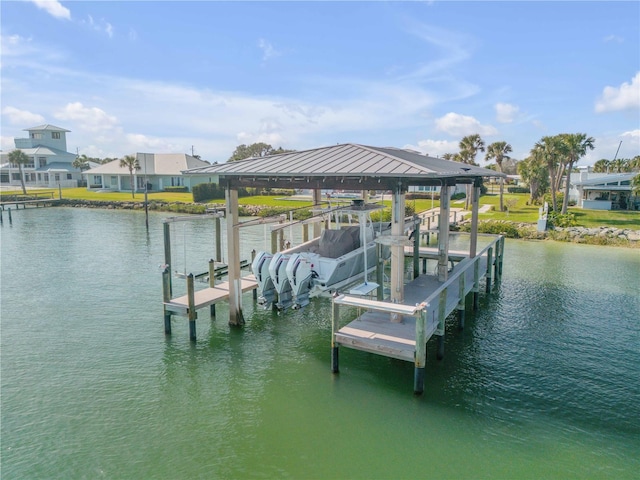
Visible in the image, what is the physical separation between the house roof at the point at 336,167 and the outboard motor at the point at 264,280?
2.30 meters

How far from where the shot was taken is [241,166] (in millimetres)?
13836

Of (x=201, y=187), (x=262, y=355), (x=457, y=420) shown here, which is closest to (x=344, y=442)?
(x=457, y=420)

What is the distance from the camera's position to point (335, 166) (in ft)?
39.9

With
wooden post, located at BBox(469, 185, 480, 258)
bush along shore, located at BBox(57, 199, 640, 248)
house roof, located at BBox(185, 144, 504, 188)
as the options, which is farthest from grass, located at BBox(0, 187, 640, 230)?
house roof, located at BBox(185, 144, 504, 188)

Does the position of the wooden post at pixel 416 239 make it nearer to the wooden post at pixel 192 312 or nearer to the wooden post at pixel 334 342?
the wooden post at pixel 334 342

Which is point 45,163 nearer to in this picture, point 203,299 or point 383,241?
point 203,299

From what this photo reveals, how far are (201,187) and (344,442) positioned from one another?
49.0m

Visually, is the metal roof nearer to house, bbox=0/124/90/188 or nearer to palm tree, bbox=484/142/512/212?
palm tree, bbox=484/142/512/212

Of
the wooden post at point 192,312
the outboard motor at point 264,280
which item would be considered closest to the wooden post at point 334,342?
the outboard motor at point 264,280

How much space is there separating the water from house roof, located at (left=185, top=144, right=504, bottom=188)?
15.3 feet

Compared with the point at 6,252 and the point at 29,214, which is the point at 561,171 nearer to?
the point at 6,252

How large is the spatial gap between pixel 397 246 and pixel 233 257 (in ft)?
16.2

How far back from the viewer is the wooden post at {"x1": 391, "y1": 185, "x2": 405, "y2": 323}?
11.6m

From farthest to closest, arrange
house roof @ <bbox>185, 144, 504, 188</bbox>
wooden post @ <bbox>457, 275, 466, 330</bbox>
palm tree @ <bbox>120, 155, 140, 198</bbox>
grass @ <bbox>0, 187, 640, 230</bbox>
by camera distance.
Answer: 1. palm tree @ <bbox>120, 155, 140, 198</bbox>
2. grass @ <bbox>0, 187, 640, 230</bbox>
3. wooden post @ <bbox>457, 275, 466, 330</bbox>
4. house roof @ <bbox>185, 144, 504, 188</bbox>
